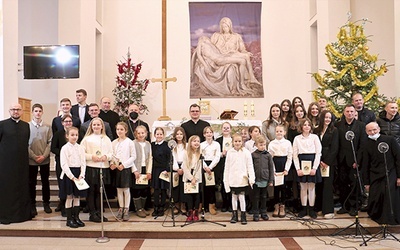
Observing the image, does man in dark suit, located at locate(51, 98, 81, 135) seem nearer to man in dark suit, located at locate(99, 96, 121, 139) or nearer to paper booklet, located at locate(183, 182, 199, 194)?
man in dark suit, located at locate(99, 96, 121, 139)

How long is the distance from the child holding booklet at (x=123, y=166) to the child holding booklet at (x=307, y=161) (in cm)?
252

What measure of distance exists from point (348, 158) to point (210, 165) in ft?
6.99

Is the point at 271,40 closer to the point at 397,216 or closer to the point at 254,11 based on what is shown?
the point at 254,11

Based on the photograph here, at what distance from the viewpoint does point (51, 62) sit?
9.07m

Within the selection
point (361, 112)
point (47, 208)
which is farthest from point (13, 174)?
point (361, 112)

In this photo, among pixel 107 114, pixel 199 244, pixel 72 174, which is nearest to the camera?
pixel 199 244

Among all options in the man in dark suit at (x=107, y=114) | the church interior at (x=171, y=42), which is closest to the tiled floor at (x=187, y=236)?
the man in dark suit at (x=107, y=114)

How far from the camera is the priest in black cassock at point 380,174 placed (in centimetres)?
521

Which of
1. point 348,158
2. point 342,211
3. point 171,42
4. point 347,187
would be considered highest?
point 171,42

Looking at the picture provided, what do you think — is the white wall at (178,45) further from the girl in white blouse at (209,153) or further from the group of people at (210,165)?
the girl in white blouse at (209,153)

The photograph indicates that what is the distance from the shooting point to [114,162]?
571 cm

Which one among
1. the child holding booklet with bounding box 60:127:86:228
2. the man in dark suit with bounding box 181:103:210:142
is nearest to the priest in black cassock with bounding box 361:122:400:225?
the man in dark suit with bounding box 181:103:210:142

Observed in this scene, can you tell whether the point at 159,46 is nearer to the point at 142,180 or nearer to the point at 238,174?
the point at 142,180

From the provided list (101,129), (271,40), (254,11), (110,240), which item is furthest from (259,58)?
(110,240)
